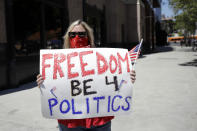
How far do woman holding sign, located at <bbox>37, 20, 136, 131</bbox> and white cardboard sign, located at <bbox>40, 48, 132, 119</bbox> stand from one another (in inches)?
1.8

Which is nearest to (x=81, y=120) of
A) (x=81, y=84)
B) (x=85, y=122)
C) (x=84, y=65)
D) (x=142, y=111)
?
(x=85, y=122)

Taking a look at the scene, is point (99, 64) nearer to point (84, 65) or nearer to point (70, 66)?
point (84, 65)

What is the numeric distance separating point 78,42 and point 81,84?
39 centimetres

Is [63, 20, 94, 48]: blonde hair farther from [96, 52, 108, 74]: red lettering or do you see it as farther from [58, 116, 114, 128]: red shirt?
[58, 116, 114, 128]: red shirt

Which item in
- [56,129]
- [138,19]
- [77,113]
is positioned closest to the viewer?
[77,113]

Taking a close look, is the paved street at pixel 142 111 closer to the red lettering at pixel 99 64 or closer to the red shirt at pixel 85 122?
the red shirt at pixel 85 122

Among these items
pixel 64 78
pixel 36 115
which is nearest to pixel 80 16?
pixel 36 115

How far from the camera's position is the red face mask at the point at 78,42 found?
2.36 metres

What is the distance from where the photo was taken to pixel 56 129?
14.4 ft

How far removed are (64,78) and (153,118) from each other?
2973mm

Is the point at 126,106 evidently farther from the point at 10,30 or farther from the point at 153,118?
the point at 10,30

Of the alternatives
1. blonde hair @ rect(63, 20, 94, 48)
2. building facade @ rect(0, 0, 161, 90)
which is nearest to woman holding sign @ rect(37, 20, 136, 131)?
blonde hair @ rect(63, 20, 94, 48)

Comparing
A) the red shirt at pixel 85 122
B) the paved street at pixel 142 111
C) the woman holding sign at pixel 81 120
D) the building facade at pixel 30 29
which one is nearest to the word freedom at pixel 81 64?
the woman holding sign at pixel 81 120

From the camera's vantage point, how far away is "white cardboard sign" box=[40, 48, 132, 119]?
2320mm
